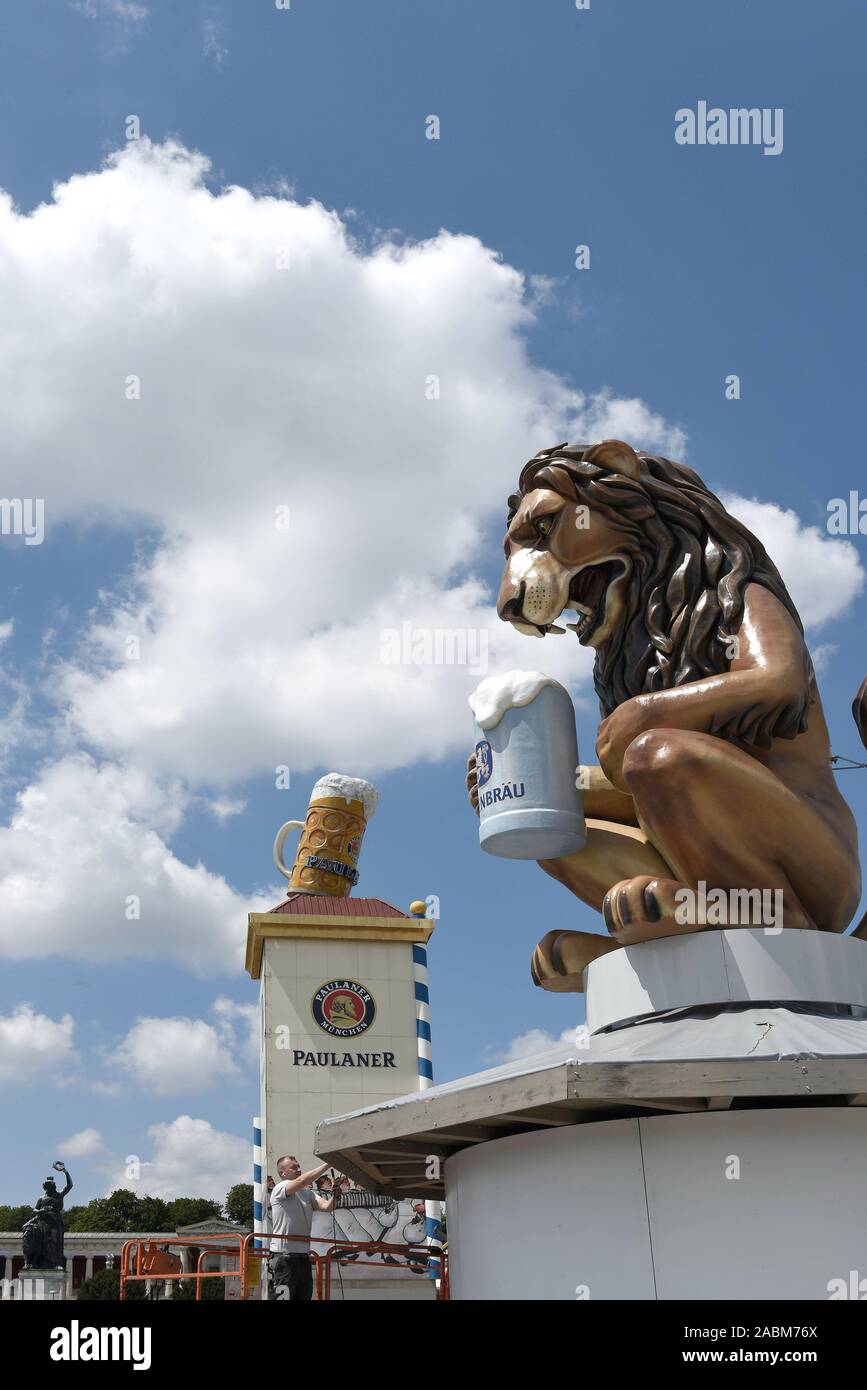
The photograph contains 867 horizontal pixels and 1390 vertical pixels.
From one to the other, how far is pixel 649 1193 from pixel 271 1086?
13.5 m

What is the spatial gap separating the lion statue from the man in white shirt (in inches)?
107

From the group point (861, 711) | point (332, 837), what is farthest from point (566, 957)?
point (332, 837)

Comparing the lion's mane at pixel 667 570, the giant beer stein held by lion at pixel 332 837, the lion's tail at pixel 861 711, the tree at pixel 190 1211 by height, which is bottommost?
the tree at pixel 190 1211

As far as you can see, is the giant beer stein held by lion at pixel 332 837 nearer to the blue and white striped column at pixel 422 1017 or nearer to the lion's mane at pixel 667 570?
the blue and white striped column at pixel 422 1017

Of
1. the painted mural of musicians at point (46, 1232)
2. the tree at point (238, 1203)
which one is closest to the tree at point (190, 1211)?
the tree at point (238, 1203)

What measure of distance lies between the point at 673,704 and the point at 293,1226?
4824mm

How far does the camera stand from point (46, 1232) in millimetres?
24906

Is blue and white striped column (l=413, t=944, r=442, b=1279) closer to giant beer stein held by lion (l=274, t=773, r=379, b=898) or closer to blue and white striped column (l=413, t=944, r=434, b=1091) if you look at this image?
blue and white striped column (l=413, t=944, r=434, b=1091)

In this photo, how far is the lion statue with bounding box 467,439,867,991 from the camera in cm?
613

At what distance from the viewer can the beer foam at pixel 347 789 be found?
21.1 metres

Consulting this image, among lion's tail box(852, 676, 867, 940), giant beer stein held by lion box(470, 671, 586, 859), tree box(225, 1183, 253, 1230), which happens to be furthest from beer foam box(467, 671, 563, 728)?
tree box(225, 1183, 253, 1230)
